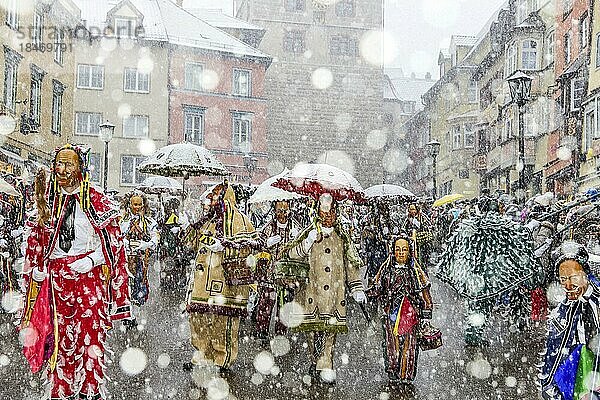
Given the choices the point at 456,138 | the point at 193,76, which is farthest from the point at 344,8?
the point at 193,76

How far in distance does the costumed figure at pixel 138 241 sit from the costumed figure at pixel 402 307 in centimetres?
458

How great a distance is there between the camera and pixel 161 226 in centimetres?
1697

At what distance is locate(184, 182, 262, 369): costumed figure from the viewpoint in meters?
7.87

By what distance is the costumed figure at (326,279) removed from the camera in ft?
25.8

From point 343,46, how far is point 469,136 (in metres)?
13.7

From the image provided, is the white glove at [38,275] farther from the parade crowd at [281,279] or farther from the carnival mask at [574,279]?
the carnival mask at [574,279]

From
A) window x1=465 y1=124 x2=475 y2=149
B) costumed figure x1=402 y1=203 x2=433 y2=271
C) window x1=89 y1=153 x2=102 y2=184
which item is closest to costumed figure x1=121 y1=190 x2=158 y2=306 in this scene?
costumed figure x1=402 y1=203 x2=433 y2=271

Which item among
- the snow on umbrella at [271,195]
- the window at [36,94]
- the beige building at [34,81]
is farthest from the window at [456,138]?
the snow on umbrella at [271,195]

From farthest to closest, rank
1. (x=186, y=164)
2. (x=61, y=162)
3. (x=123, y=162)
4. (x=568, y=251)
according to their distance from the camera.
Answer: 1. (x=123, y=162)
2. (x=186, y=164)
3. (x=61, y=162)
4. (x=568, y=251)

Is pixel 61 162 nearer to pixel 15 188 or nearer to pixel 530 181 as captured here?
pixel 15 188

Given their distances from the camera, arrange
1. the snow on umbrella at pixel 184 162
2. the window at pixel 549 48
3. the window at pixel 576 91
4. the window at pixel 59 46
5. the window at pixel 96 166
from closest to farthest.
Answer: the snow on umbrella at pixel 184 162 → the window at pixel 576 91 → the window at pixel 549 48 → the window at pixel 59 46 → the window at pixel 96 166

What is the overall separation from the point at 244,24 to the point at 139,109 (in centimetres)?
1093

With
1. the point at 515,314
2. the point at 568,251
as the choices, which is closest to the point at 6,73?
the point at 515,314

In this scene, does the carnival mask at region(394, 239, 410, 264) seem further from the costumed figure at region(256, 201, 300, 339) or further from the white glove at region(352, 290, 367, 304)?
the costumed figure at region(256, 201, 300, 339)
